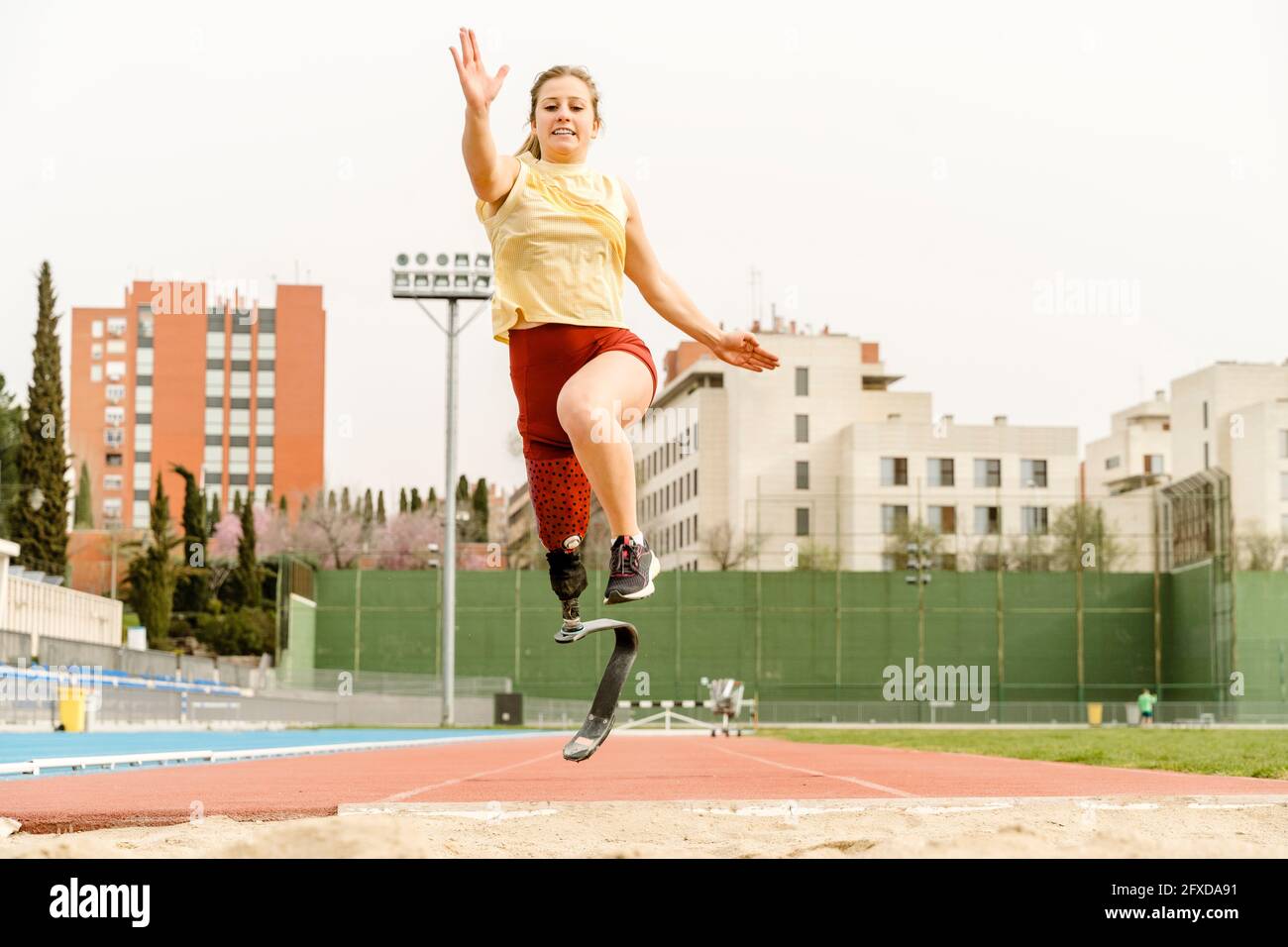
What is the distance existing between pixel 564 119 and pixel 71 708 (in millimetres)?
24687

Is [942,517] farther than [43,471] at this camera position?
Yes

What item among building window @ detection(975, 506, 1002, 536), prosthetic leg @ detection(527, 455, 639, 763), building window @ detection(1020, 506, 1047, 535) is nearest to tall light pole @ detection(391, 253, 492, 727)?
prosthetic leg @ detection(527, 455, 639, 763)

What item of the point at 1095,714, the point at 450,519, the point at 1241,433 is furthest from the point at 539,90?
the point at 1241,433

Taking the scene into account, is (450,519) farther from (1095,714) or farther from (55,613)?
(1095,714)

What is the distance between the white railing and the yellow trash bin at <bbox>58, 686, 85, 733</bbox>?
734 centimetres

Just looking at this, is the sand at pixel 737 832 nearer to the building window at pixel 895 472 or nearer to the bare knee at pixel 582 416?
the bare knee at pixel 582 416

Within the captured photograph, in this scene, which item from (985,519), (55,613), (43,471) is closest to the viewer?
(55,613)

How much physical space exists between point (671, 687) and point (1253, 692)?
2102 cm

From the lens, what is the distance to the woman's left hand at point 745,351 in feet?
13.6

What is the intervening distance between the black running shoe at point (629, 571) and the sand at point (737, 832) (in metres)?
0.67

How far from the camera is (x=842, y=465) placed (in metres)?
78.5

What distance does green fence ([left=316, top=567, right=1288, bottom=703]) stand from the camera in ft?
185
